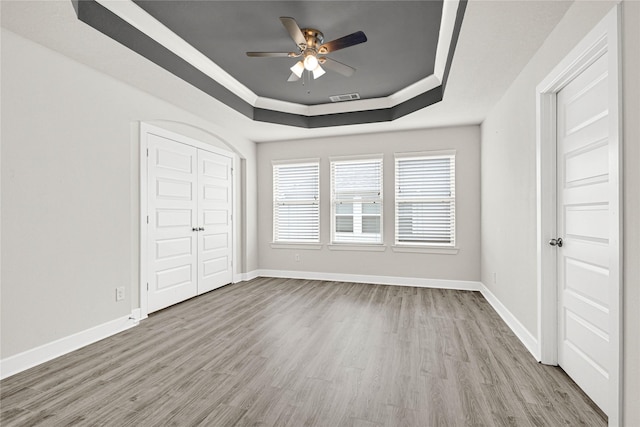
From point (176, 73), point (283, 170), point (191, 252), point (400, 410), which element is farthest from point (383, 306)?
point (176, 73)

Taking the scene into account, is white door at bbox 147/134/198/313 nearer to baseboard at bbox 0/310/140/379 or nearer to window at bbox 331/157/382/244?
baseboard at bbox 0/310/140/379

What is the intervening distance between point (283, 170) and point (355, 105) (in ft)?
6.26

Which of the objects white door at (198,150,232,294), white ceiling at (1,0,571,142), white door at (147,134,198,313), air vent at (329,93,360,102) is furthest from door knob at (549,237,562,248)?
white door at (198,150,232,294)

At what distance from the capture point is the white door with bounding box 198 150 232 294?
4668mm

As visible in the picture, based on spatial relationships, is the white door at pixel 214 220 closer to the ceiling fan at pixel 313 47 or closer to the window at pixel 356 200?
the window at pixel 356 200

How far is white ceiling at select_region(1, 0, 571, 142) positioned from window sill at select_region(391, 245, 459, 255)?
206cm

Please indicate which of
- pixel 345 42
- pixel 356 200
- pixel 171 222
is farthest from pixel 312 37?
pixel 356 200

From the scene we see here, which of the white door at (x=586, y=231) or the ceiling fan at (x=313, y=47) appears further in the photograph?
the ceiling fan at (x=313, y=47)

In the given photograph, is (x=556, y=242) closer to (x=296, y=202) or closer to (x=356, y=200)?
(x=356, y=200)

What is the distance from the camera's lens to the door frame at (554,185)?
158 cm

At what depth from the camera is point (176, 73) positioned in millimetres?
3215

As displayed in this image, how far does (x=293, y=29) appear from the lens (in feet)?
8.16

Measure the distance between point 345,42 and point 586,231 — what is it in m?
2.29

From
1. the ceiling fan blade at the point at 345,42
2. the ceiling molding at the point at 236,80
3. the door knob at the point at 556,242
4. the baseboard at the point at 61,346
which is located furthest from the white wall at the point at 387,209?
the baseboard at the point at 61,346
